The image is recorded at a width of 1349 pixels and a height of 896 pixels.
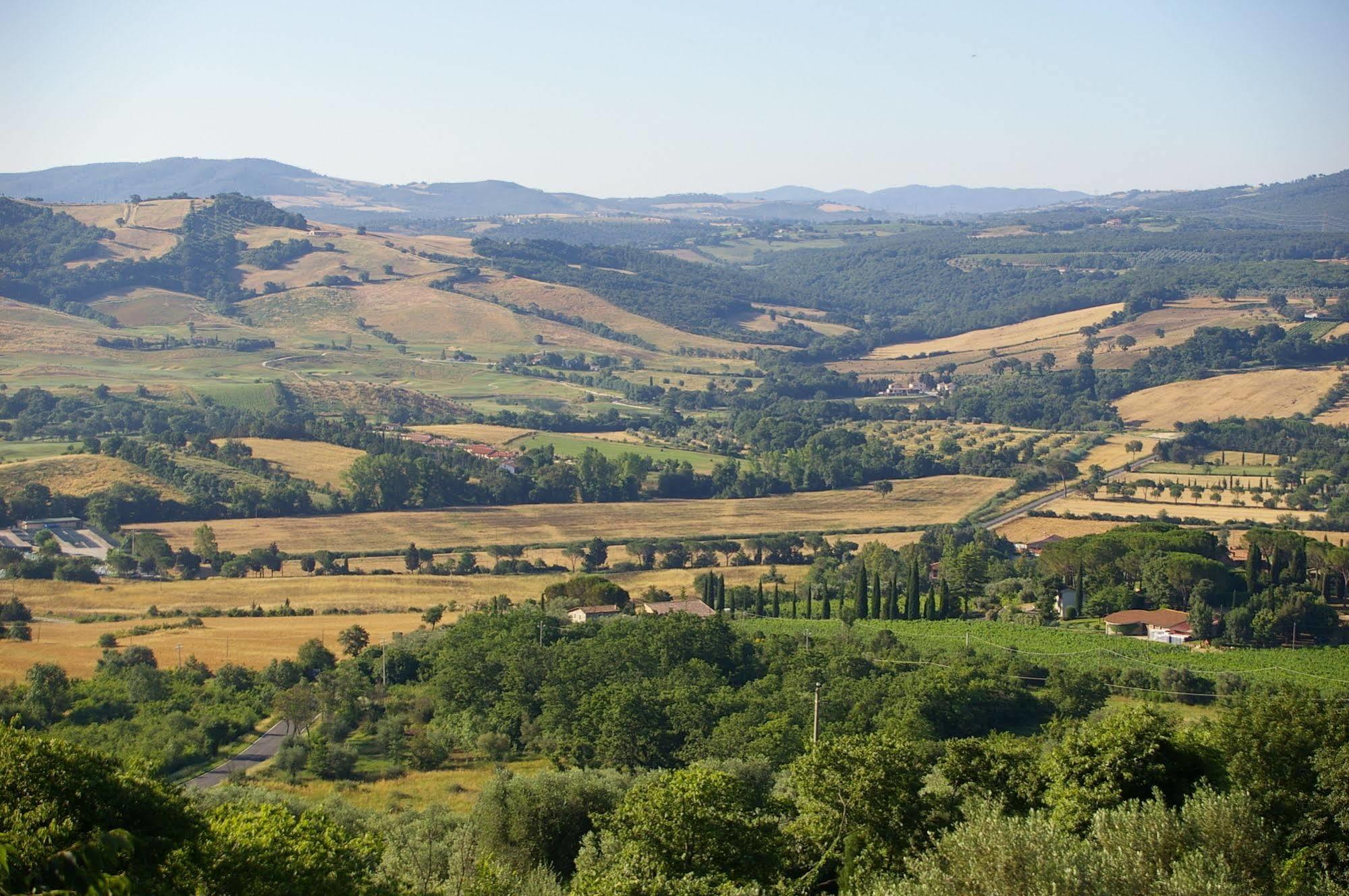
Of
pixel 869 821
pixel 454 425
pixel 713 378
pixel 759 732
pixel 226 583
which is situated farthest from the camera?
pixel 713 378

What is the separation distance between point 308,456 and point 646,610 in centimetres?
3893

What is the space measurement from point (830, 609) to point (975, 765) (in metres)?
29.2

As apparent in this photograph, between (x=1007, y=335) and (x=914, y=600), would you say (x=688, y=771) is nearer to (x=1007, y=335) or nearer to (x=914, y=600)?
(x=914, y=600)

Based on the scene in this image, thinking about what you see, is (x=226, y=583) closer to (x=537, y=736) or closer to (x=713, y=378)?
(x=537, y=736)

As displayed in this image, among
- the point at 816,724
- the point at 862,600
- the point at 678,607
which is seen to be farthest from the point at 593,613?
the point at 816,724

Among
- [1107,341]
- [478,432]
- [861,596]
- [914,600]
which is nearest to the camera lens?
[861,596]

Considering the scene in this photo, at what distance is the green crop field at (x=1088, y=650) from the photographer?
43.9m

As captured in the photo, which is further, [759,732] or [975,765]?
[759,732]

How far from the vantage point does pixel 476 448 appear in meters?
91.6

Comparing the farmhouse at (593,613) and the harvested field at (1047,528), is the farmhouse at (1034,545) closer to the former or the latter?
the harvested field at (1047,528)

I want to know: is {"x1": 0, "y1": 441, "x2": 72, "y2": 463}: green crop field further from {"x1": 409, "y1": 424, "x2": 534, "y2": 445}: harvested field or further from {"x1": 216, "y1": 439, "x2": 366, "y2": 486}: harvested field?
{"x1": 409, "y1": 424, "x2": 534, "y2": 445}: harvested field

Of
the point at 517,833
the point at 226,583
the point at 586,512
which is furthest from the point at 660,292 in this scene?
the point at 517,833

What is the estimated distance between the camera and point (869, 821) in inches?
945

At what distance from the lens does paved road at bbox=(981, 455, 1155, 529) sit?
76.2 meters
